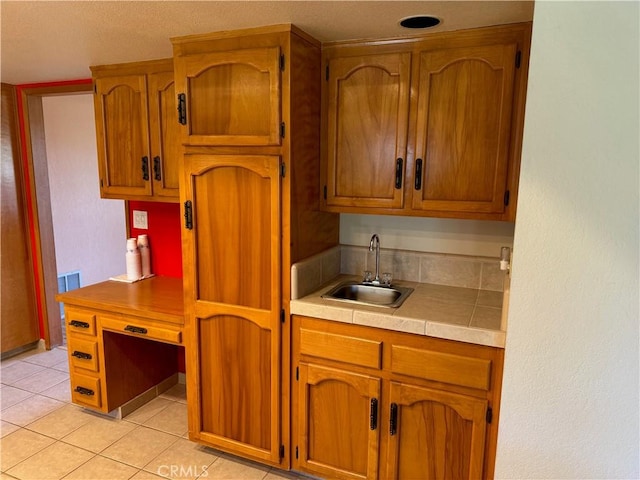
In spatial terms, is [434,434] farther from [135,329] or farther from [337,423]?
[135,329]

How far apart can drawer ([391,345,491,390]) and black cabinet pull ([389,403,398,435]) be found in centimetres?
16

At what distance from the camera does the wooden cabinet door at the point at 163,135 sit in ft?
8.03

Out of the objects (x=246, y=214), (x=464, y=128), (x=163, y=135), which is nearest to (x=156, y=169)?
(x=163, y=135)

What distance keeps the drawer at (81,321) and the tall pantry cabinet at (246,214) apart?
0.72 meters

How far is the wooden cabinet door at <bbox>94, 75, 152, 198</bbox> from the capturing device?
2.54 metres

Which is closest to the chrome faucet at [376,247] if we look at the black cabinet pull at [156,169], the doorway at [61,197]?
the black cabinet pull at [156,169]

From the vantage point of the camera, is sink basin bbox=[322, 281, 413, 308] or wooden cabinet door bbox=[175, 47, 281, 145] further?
sink basin bbox=[322, 281, 413, 308]

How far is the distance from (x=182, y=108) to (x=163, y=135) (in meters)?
0.53

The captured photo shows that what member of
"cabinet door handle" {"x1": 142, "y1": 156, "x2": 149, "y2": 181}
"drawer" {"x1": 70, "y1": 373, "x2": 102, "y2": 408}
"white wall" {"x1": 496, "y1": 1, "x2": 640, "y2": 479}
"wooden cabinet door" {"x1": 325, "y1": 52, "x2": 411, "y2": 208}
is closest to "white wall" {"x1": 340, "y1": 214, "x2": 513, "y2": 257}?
"wooden cabinet door" {"x1": 325, "y1": 52, "x2": 411, "y2": 208}

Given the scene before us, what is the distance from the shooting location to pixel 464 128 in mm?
A: 1898

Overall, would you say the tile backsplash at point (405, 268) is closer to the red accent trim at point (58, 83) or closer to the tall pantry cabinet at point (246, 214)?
the tall pantry cabinet at point (246, 214)

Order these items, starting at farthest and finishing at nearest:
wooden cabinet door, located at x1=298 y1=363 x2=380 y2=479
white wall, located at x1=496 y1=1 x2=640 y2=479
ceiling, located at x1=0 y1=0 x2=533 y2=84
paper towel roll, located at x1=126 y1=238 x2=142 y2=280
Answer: paper towel roll, located at x1=126 y1=238 x2=142 y2=280, wooden cabinet door, located at x1=298 y1=363 x2=380 y2=479, ceiling, located at x1=0 y1=0 x2=533 y2=84, white wall, located at x1=496 y1=1 x2=640 y2=479

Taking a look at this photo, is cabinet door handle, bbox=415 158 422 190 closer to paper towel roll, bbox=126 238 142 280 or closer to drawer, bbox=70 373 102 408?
paper towel roll, bbox=126 238 142 280

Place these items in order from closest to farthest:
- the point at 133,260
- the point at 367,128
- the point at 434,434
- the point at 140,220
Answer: the point at 434,434 < the point at 367,128 < the point at 133,260 < the point at 140,220
